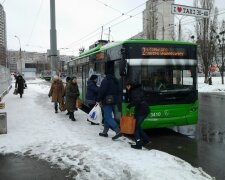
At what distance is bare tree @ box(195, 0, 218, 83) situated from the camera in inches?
1437

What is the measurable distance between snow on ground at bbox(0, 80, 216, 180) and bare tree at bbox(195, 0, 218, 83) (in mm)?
29195

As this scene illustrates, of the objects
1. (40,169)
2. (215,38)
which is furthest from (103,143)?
(215,38)

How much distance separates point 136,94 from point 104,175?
232 cm

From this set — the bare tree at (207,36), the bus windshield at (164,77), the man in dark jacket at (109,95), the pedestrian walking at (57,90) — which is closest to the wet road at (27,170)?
the man in dark jacket at (109,95)

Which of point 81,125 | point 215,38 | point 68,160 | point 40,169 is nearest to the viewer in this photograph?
point 40,169

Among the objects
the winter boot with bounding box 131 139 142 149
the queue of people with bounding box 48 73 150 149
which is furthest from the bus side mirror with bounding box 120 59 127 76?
the winter boot with bounding box 131 139 142 149

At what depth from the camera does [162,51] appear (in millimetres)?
9195

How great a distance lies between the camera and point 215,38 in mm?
36312

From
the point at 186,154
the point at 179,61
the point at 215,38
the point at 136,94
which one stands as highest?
the point at 215,38

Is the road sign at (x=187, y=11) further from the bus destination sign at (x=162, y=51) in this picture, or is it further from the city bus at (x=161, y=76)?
the bus destination sign at (x=162, y=51)

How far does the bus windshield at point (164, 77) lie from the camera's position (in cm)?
889

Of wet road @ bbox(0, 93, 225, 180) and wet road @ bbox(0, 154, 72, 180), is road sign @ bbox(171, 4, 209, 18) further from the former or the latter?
wet road @ bbox(0, 154, 72, 180)

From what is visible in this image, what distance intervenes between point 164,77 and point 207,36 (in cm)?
2999

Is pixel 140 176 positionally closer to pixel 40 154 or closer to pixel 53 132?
pixel 40 154
